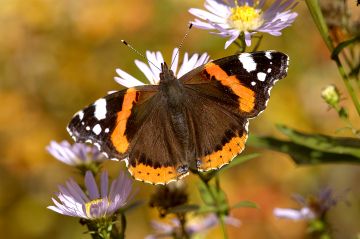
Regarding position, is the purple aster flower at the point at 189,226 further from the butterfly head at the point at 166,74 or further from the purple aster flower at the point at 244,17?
the purple aster flower at the point at 244,17

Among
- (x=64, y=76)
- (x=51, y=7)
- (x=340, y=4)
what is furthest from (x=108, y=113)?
(x=51, y=7)

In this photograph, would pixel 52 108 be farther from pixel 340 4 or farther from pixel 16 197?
pixel 340 4

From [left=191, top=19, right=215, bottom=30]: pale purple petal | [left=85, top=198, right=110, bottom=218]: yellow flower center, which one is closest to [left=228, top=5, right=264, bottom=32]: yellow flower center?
[left=191, top=19, right=215, bottom=30]: pale purple petal

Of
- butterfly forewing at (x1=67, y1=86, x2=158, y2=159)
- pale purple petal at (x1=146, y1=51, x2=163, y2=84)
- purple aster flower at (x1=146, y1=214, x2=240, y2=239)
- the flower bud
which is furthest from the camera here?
purple aster flower at (x1=146, y1=214, x2=240, y2=239)

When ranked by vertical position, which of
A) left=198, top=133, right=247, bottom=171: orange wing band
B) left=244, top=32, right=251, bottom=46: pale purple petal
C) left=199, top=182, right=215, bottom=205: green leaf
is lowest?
left=199, top=182, right=215, bottom=205: green leaf

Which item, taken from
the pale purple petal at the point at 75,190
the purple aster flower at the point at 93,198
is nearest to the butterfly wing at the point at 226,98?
the purple aster flower at the point at 93,198

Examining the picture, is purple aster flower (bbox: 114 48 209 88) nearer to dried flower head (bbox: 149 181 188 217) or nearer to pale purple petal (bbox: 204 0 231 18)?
pale purple petal (bbox: 204 0 231 18)
